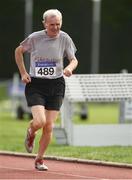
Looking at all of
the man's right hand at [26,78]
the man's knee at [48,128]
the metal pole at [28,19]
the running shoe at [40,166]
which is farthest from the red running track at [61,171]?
the metal pole at [28,19]

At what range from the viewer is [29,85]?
1119 cm

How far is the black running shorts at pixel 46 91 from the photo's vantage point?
36.6ft

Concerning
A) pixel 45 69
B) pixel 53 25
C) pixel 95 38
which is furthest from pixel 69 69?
pixel 95 38

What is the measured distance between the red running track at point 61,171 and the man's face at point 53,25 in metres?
1.82

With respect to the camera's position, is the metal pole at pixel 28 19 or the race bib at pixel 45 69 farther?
the metal pole at pixel 28 19

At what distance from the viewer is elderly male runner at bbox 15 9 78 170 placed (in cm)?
1104

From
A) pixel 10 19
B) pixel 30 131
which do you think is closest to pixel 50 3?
pixel 10 19

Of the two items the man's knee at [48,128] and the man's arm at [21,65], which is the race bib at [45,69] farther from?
the man's knee at [48,128]

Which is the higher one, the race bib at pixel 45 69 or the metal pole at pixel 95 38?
the race bib at pixel 45 69

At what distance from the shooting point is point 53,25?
1082cm

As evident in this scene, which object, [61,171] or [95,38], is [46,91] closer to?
[61,171]

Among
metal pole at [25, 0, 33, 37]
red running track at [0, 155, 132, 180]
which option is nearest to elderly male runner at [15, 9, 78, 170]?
red running track at [0, 155, 132, 180]

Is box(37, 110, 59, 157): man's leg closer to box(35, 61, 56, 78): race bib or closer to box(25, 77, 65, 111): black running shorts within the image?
box(25, 77, 65, 111): black running shorts

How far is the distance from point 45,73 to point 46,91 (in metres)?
0.25
